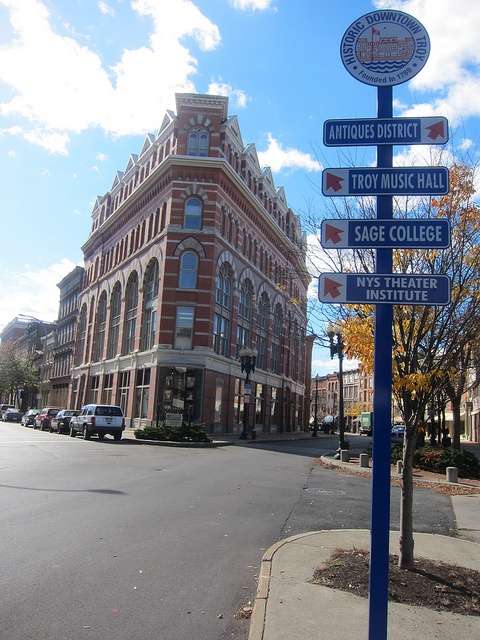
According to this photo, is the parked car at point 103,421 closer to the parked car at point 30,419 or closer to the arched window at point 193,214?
the arched window at point 193,214

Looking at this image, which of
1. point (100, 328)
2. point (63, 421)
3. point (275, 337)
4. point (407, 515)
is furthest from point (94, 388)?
point (407, 515)

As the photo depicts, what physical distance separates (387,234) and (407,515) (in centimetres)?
337

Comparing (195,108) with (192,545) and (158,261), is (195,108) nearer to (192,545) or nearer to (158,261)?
(158,261)

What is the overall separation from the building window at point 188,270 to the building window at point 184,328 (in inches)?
67.1

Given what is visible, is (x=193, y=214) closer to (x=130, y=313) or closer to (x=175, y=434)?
(x=130, y=313)

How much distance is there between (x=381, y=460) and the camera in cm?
375

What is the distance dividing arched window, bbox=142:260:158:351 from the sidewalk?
102ft

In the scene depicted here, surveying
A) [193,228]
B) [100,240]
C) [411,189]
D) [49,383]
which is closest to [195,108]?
[193,228]

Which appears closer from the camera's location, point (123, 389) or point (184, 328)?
point (184, 328)

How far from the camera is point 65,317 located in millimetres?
67000

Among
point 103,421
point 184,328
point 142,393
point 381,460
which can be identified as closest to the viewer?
point 381,460

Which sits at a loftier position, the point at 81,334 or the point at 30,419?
the point at 81,334

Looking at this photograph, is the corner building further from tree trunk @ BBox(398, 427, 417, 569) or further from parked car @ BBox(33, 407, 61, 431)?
tree trunk @ BBox(398, 427, 417, 569)

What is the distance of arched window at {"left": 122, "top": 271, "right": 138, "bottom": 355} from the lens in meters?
42.1
